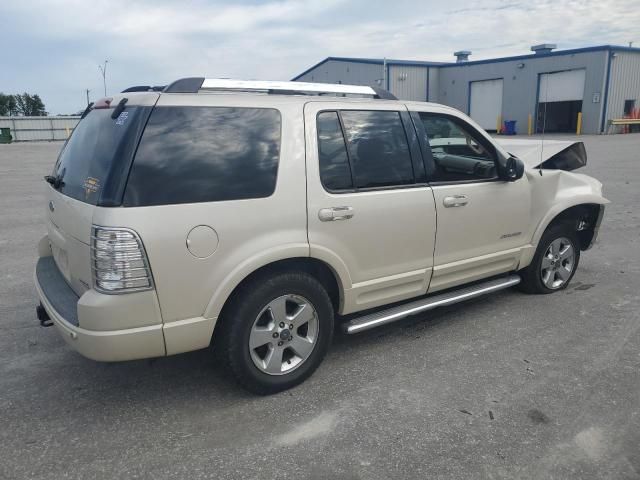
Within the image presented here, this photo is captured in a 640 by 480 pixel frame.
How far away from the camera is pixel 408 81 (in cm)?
4009

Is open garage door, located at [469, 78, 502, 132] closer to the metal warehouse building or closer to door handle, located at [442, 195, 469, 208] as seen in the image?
the metal warehouse building

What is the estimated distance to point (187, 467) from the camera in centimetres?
267

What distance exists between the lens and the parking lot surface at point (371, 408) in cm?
270

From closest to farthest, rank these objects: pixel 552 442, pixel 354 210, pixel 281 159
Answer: pixel 552 442 → pixel 281 159 → pixel 354 210

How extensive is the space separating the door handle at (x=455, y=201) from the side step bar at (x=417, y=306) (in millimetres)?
753

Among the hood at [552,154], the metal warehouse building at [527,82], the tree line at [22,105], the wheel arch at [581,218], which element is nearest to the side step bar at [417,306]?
the wheel arch at [581,218]

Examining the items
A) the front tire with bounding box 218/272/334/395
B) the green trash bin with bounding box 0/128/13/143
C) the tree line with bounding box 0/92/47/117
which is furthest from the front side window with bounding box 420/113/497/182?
the tree line with bounding box 0/92/47/117

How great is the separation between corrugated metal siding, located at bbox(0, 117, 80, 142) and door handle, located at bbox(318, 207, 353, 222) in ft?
139

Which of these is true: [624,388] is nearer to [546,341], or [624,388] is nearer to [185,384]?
[546,341]

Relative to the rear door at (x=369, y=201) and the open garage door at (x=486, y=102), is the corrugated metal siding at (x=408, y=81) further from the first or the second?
the rear door at (x=369, y=201)

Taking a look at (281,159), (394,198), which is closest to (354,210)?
(394,198)

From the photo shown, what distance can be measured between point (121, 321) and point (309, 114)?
1.70m

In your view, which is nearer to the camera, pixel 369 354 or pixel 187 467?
pixel 187 467

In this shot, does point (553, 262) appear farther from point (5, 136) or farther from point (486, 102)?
point (5, 136)
